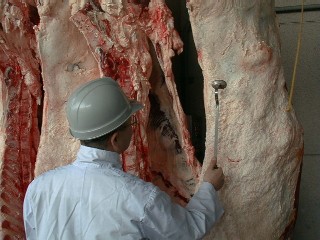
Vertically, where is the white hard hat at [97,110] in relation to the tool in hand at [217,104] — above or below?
above

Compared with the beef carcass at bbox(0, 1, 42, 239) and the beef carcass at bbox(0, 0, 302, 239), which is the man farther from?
the beef carcass at bbox(0, 1, 42, 239)

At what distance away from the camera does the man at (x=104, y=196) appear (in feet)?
5.31

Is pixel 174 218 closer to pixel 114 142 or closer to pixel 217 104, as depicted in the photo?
pixel 114 142

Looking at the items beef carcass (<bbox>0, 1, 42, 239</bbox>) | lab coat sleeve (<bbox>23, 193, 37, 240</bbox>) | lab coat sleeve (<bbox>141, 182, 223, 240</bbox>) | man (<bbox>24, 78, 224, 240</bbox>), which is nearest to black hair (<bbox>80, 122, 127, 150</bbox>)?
man (<bbox>24, 78, 224, 240</bbox>)

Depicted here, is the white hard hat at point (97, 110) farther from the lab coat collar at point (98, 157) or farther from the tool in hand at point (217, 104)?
the tool in hand at point (217, 104)

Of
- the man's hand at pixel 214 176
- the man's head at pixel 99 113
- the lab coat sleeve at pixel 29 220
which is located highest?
the man's head at pixel 99 113

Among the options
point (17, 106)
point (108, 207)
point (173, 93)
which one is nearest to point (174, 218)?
point (108, 207)

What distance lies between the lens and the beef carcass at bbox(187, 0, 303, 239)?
2.09 meters

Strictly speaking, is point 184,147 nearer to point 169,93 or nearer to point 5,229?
point 169,93

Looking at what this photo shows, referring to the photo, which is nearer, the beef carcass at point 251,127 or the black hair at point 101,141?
the black hair at point 101,141

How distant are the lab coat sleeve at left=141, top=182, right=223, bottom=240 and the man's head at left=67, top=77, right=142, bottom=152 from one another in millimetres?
226

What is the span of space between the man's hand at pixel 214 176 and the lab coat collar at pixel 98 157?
0.34 meters

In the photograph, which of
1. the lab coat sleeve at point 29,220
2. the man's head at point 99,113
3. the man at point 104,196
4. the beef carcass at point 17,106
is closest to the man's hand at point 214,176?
the man at point 104,196

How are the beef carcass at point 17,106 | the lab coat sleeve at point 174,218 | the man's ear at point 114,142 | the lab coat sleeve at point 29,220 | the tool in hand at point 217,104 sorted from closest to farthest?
1. the lab coat sleeve at point 174,218
2. the man's ear at point 114,142
3. the lab coat sleeve at point 29,220
4. the tool in hand at point 217,104
5. the beef carcass at point 17,106
